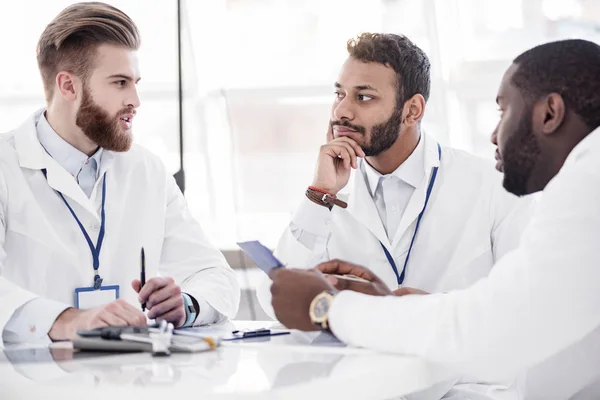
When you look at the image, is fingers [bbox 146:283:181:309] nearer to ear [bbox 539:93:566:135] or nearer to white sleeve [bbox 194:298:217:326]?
white sleeve [bbox 194:298:217:326]

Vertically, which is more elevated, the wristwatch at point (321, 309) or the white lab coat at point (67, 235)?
the white lab coat at point (67, 235)

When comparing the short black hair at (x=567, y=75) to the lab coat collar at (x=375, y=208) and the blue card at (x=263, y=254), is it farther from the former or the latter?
the lab coat collar at (x=375, y=208)

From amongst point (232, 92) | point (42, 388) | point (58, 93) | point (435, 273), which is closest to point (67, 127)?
point (58, 93)

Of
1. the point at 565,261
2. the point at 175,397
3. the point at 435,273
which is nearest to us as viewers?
the point at 175,397

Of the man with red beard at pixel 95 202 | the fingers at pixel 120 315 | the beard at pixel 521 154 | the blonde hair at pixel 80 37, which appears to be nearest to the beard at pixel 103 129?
the man with red beard at pixel 95 202

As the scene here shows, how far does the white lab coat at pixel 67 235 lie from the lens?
260cm

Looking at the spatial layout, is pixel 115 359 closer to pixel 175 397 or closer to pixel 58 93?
pixel 175 397

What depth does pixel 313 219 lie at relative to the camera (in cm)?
272

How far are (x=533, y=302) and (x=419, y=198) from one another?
4.08 feet

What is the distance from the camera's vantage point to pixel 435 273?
2.71 meters

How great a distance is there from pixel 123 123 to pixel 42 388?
159cm

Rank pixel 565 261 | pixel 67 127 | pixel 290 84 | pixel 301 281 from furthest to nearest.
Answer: pixel 290 84 < pixel 67 127 < pixel 301 281 < pixel 565 261

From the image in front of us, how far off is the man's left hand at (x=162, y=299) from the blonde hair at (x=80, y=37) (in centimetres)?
106

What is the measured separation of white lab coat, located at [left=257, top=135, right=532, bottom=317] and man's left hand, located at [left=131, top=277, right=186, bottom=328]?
41cm
